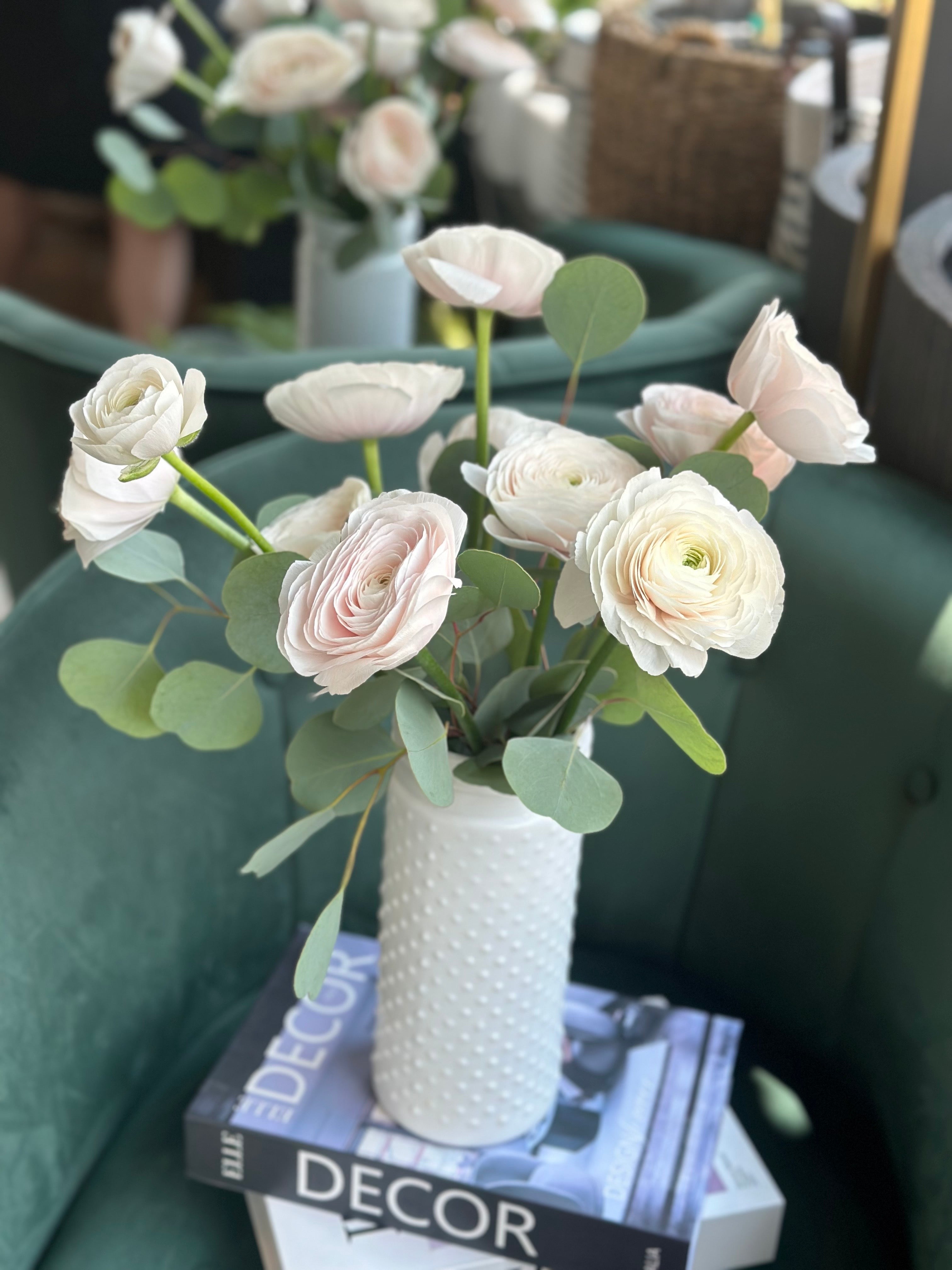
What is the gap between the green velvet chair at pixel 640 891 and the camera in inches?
26.9

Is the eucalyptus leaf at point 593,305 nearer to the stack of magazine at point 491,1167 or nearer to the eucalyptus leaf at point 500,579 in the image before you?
the eucalyptus leaf at point 500,579

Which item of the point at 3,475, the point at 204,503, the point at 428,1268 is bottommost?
the point at 428,1268

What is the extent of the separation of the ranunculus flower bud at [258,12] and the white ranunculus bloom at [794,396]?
98cm

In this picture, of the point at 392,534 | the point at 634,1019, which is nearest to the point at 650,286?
the point at 634,1019

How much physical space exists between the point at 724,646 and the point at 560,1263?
394 mm

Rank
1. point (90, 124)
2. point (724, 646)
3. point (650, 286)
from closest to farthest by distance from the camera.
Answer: point (724, 646), point (650, 286), point (90, 124)

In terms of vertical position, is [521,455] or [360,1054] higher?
[521,455]

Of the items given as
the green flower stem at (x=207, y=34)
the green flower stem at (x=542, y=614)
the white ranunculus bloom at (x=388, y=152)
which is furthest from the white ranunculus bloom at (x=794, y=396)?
the green flower stem at (x=207, y=34)

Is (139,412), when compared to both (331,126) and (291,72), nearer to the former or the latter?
(291,72)

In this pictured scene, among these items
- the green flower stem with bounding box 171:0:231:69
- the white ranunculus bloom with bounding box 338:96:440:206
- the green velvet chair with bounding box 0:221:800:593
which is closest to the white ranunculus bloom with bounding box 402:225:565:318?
the green velvet chair with bounding box 0:221:800:593

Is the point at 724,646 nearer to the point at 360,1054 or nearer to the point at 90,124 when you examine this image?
the point at 360,1054

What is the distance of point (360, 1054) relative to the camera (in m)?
0.72

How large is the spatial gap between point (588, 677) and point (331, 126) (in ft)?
3.07

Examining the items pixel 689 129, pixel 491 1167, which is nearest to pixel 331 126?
pixel 689 129
